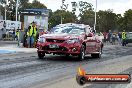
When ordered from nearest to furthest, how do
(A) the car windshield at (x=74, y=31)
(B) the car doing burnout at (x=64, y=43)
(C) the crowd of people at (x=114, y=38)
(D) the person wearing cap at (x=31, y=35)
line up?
1. (B) the car doing burnout at (x=64, y=43)
2. (A) the car windshield at (x=74, y=31)
3. (D) the person wearing cap at (x=31, y=35)
4. (C) the crowd of people at (x=114, y=38)

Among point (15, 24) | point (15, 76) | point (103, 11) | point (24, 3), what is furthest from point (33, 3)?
point (15, 76)

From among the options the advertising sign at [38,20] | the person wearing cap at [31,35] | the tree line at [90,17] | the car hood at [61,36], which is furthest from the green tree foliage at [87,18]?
the car hood at [61,36]

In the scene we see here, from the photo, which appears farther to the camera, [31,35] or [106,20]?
[106,20]

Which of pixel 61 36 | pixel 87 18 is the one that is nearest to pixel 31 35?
pixel 61 36

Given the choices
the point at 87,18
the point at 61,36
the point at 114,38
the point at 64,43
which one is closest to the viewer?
the point at 64,43

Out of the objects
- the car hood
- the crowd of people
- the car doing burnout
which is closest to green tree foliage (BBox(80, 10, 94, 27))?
the crowd of people

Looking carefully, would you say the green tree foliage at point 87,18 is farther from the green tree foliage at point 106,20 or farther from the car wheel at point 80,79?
the car wheel at point 80,79

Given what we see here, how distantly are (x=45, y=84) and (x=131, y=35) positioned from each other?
42999mm

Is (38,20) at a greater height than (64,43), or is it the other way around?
(38,20)

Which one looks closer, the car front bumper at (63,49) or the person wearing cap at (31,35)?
the car front bumper at (63,49)

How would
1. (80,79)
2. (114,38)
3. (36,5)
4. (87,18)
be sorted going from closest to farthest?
(80,79) < (114,38) < (87,18) < (36,5)

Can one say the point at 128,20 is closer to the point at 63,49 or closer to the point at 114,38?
the point at 114,38

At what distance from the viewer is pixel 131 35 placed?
50.7 meters

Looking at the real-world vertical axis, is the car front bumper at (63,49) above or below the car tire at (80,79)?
below
